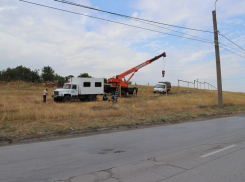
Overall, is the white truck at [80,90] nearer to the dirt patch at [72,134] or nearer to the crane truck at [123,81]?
the crane truck at [123,81]

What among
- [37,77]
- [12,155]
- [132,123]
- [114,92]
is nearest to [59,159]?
[12,155]

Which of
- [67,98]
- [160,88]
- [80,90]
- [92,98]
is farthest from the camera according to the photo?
[160,88]

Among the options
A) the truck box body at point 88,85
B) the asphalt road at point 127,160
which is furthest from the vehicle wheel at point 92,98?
the asphalt road at point 127,160

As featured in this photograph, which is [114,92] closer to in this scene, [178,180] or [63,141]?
[63,141]

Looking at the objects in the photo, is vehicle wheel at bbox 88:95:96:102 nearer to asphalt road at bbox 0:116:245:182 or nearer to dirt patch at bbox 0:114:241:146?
dirt patch at bbox 0:114:241:146

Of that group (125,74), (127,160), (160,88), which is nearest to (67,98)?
(125,74)

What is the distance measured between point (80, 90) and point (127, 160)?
72.9 feet

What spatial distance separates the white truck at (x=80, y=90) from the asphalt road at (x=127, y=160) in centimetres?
1813

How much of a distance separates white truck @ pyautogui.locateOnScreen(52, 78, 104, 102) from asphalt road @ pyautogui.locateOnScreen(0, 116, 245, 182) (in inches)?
714

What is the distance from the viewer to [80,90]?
27.4 m

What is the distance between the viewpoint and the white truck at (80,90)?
2603 cm

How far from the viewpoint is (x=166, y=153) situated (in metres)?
6.57

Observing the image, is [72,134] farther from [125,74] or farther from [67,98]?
[125,74]

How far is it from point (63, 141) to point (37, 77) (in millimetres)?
66647
